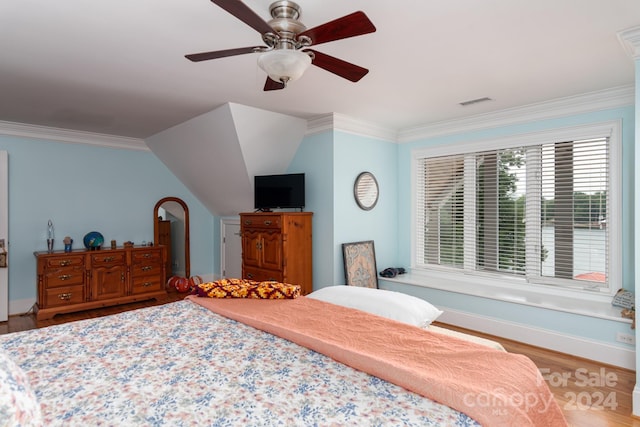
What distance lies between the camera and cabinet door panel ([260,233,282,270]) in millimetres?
3994

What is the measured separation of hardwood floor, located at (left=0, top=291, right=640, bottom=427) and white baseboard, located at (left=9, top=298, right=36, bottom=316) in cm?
549

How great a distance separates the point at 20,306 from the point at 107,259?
1155 millimetres

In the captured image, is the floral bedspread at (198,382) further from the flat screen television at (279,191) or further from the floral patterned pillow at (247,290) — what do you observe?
the flat screen television at (279,191)

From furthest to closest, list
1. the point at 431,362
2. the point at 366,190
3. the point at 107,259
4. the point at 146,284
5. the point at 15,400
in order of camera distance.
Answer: the point at 146,284
the point at 107,259
the point at 366,190
the point at 431,362
the point at 15,400

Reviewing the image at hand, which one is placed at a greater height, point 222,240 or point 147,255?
point 222,240

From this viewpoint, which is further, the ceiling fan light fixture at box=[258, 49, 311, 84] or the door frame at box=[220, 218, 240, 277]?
the door frame at box=[220, 218, 240, 277]

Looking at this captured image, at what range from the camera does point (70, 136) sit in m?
4.75

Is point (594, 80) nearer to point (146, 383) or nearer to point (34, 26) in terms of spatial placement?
point (146, 383)

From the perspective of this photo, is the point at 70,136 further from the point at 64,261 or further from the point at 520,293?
the point at 520,293

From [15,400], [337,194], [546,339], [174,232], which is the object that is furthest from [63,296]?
[546,339]

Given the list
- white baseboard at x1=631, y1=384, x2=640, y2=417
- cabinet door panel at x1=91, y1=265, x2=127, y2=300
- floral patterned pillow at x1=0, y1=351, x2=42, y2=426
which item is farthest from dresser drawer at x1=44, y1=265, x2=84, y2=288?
white baseboard at x1=631, y1=384, x2=640, y2=417

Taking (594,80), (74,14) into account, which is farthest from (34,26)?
(594,80)

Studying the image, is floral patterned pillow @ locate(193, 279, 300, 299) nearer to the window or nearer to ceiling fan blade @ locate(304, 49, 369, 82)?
ceiling fan blade @ locate(304, 49, 369, 82)

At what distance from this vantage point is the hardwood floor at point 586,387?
2273 millimetres
